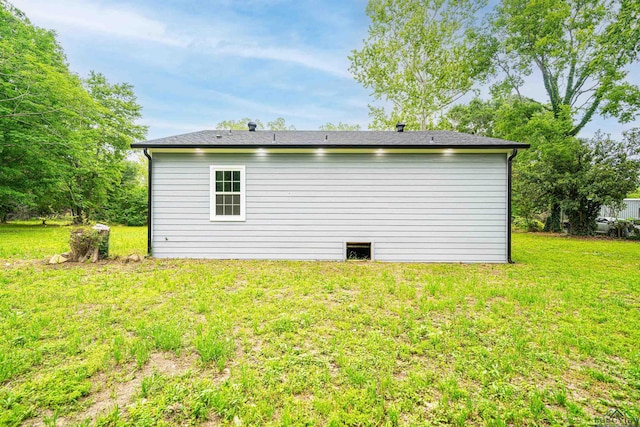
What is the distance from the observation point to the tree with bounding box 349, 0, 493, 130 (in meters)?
14.2

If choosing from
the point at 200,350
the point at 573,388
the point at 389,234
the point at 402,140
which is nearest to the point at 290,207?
the point at 389,234

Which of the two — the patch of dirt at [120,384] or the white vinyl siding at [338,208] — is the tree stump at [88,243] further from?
the patch of dirt at [120,384]

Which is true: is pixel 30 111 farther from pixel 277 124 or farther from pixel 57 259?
pixel 277 124

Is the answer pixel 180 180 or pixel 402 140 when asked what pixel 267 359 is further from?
pixel 402 140

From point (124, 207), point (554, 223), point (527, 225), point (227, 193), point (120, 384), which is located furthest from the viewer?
point (124, 207)

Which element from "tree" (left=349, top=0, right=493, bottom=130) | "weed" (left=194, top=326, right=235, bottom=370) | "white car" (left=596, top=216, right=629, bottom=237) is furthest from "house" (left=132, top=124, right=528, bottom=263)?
"white car" (left=596, top=216, right=629, bottom=237)

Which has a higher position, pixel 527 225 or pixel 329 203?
pixel 329 203

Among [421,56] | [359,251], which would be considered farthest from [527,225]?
[359,251]

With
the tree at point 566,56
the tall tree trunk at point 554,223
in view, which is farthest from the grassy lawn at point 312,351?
the tree at point 566,56

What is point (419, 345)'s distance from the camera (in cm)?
255

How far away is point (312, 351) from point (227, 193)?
5.04 meters

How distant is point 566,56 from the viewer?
532 inches

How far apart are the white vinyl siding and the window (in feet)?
0.43

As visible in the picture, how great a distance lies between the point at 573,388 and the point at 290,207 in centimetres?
552
